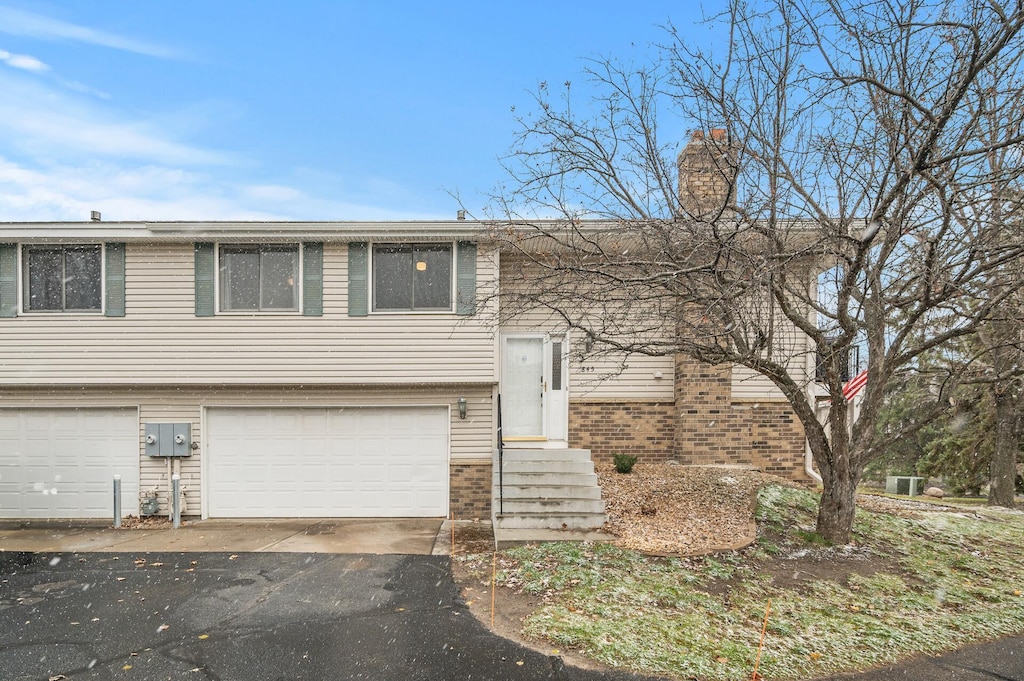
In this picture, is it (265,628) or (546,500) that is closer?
(265,628)

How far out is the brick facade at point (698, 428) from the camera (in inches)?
450

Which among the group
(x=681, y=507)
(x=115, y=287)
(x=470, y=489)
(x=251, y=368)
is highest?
(x=115, y=287)

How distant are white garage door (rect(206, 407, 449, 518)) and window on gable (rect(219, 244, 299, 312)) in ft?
6.00

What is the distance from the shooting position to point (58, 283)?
10.6m

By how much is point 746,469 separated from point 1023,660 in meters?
6.03

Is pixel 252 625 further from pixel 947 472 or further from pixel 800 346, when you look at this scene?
pixel 947 472

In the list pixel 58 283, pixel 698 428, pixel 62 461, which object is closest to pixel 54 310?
pixel 58 283

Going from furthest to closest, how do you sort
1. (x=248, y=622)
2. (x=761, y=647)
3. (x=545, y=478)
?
(x=545, y=478)
(x=248, y=622)
(x=761, y=647)

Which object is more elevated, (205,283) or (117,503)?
(205,283)

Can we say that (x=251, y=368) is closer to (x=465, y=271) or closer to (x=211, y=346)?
(x=211, y=346)

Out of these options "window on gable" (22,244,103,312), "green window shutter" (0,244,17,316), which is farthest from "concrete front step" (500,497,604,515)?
"green window shutter" (0,244,17,316)

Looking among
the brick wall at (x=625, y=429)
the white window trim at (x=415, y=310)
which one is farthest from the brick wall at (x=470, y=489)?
the white window trim at (x=415, y=310)

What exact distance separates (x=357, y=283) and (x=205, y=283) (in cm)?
246

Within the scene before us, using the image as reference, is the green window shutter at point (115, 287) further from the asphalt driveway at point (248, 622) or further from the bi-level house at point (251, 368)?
the asphalt driveway at point (248, 622)
